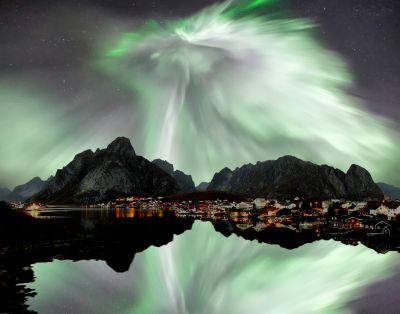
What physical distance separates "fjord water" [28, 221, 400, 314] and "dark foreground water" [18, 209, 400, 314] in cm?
8

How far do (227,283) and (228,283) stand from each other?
15cm

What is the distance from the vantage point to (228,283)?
45.4 meters

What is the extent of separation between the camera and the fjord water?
32594 mm

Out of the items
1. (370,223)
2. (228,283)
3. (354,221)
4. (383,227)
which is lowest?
(228,283)

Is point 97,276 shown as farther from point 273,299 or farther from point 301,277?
point 301,277

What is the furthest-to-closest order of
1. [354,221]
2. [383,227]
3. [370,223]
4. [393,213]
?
[393,213], [354,221], [370,223], [383,227]

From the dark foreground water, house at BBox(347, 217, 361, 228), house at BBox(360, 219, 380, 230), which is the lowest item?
the dark foreground water

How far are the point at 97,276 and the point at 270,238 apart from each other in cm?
5518

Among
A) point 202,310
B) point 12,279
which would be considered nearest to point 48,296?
point 12,279

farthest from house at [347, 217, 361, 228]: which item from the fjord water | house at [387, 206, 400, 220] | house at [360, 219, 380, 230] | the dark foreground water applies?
the fjord water

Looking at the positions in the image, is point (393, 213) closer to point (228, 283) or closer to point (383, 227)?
point (383, 227)

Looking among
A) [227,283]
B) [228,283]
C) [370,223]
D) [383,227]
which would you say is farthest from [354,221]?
[227,283]

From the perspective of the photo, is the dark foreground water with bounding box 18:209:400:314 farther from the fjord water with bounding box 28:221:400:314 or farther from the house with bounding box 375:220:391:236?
the house with bounding box 375:220:391:236

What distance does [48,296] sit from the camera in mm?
31047
